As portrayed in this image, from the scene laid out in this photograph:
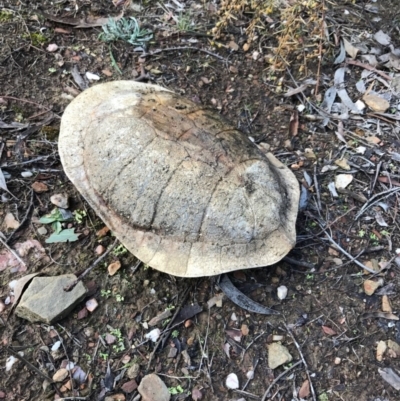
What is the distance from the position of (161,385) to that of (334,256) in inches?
48.7

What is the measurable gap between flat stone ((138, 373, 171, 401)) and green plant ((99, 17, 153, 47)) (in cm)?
256

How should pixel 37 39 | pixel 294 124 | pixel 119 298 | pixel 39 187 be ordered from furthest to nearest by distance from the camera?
pixel 37 39
pixel 294 124
pixel 39 187
pixel 119 298

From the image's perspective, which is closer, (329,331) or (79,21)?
(329,331)

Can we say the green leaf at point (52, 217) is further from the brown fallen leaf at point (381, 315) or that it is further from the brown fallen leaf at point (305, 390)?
the brown fallen leaf at point (381, 315)

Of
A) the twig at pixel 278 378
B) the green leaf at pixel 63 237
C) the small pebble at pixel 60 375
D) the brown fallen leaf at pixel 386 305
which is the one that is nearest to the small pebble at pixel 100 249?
the green leaf at pixel 63 237

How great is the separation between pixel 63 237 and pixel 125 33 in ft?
6.14

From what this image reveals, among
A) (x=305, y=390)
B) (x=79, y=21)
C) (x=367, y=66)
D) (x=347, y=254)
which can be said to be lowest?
(x=305, y=390)

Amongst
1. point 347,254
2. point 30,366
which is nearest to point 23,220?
point 30,366

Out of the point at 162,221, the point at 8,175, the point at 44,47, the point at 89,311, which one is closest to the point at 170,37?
the point at 44,47

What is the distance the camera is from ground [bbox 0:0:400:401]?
2350 millimetres

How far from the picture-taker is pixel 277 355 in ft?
7.78

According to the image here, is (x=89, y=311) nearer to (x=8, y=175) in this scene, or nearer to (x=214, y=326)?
(x=214, y=326)

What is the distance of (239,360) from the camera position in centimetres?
238

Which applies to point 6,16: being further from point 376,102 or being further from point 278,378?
point 278,378
